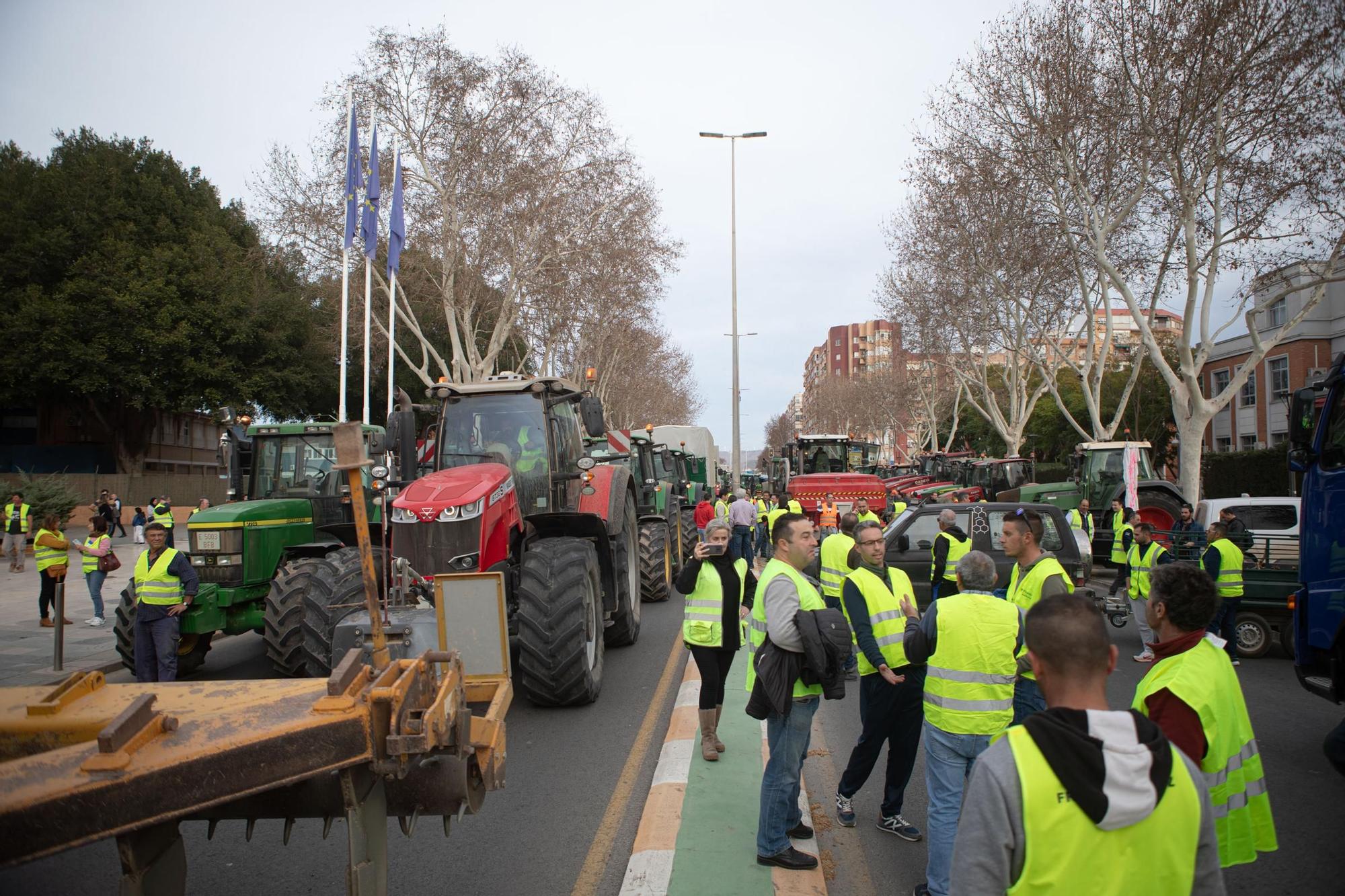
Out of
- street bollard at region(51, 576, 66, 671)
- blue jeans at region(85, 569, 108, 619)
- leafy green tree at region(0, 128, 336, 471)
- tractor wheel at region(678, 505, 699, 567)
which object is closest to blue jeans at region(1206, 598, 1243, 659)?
tractor wheel at region(678, 505, 699, 567)

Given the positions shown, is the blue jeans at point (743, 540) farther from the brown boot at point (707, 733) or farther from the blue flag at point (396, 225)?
the blue flag at point (396, 225)

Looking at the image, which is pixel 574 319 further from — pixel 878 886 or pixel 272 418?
pixel 878 886

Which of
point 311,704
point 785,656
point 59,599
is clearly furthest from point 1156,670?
point 59,599

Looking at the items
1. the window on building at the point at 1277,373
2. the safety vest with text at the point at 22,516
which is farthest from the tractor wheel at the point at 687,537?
the window on building at the point at 1277,373

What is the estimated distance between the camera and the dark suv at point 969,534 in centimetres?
979

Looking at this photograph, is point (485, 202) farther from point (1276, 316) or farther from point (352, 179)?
point (1276, 316)

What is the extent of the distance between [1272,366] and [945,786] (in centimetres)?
3927

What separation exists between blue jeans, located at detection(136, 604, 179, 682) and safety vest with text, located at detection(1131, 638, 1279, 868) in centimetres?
774

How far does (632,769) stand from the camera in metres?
5.87

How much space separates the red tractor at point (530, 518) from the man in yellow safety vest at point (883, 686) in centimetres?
265

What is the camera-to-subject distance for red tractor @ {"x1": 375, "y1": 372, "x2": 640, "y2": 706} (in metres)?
6.79

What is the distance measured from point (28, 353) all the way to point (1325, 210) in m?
38.6

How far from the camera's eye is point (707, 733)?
607cm

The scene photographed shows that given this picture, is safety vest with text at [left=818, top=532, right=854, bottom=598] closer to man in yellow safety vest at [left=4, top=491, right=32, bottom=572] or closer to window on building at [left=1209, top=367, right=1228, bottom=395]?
man in yellow safety vest at [left=4, top=491, right=32, bottom=572]
